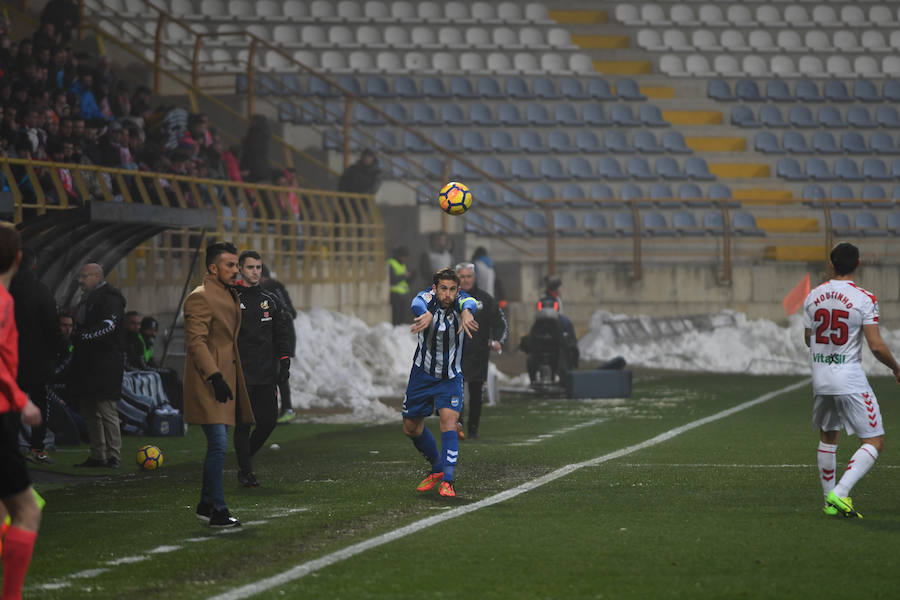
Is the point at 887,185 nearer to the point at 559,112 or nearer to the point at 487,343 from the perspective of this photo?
the point at 559,112

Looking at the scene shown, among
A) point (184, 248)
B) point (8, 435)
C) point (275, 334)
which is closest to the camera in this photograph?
point (8, 435)

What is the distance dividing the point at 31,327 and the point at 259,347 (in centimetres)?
192

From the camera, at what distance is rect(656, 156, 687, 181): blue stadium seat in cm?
3353

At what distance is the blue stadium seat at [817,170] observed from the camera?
3400cm

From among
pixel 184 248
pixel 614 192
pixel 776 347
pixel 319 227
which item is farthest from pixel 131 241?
pixel 614 192

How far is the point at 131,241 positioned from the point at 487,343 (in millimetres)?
4291

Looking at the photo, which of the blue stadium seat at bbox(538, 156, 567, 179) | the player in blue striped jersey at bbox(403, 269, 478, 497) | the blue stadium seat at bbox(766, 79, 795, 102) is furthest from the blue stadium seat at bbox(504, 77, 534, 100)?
the player in blue striped jersey at bbox(403, 269, 478, 497)

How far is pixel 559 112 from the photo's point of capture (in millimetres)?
34062

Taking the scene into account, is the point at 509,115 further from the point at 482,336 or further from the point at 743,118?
the point at 482,336

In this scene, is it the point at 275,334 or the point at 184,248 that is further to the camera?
the point at 184,248

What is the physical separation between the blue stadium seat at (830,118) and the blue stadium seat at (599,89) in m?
5.06

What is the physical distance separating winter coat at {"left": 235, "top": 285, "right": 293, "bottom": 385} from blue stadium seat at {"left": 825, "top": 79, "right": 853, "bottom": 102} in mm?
26321

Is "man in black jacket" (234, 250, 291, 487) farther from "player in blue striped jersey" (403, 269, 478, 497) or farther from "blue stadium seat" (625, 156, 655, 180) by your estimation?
"blue stadium seat" (625, 156, 655, 180)

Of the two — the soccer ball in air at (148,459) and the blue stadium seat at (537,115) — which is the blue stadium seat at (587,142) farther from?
the soccer ball in air at (148,459)
